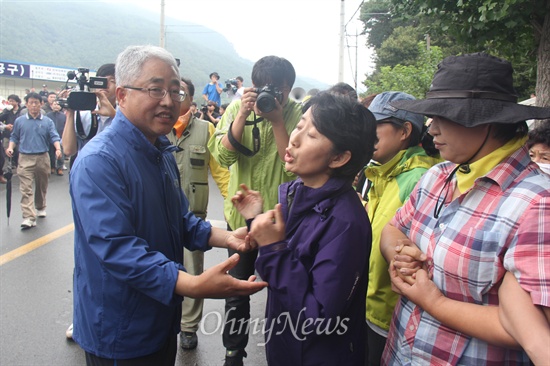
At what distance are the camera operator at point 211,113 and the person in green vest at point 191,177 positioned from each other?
344 inches

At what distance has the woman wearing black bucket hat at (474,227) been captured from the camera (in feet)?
4.24

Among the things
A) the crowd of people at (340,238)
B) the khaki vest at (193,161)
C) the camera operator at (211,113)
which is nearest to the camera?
the crowd of people at (340,238)

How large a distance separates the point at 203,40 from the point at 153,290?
674 feet

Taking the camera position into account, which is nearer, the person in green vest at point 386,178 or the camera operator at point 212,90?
the person in green vest at point 386,178

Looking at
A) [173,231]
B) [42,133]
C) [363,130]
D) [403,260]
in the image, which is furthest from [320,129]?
[42,133]

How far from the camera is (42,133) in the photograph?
759cm

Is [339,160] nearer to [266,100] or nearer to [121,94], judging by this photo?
[121,94]

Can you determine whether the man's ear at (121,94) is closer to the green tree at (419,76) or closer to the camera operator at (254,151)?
the camera operator at (254,151)

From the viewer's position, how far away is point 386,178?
90.9 inches

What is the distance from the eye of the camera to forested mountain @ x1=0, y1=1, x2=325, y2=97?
85000 millimetres

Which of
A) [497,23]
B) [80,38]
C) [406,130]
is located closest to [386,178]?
[406,130]

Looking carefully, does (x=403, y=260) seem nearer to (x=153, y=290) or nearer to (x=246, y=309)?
(x=153, y=290)

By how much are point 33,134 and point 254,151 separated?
5.98 meters

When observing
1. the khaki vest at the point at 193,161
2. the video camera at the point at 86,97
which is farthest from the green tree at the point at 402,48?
the video camera at the point at 86,97
